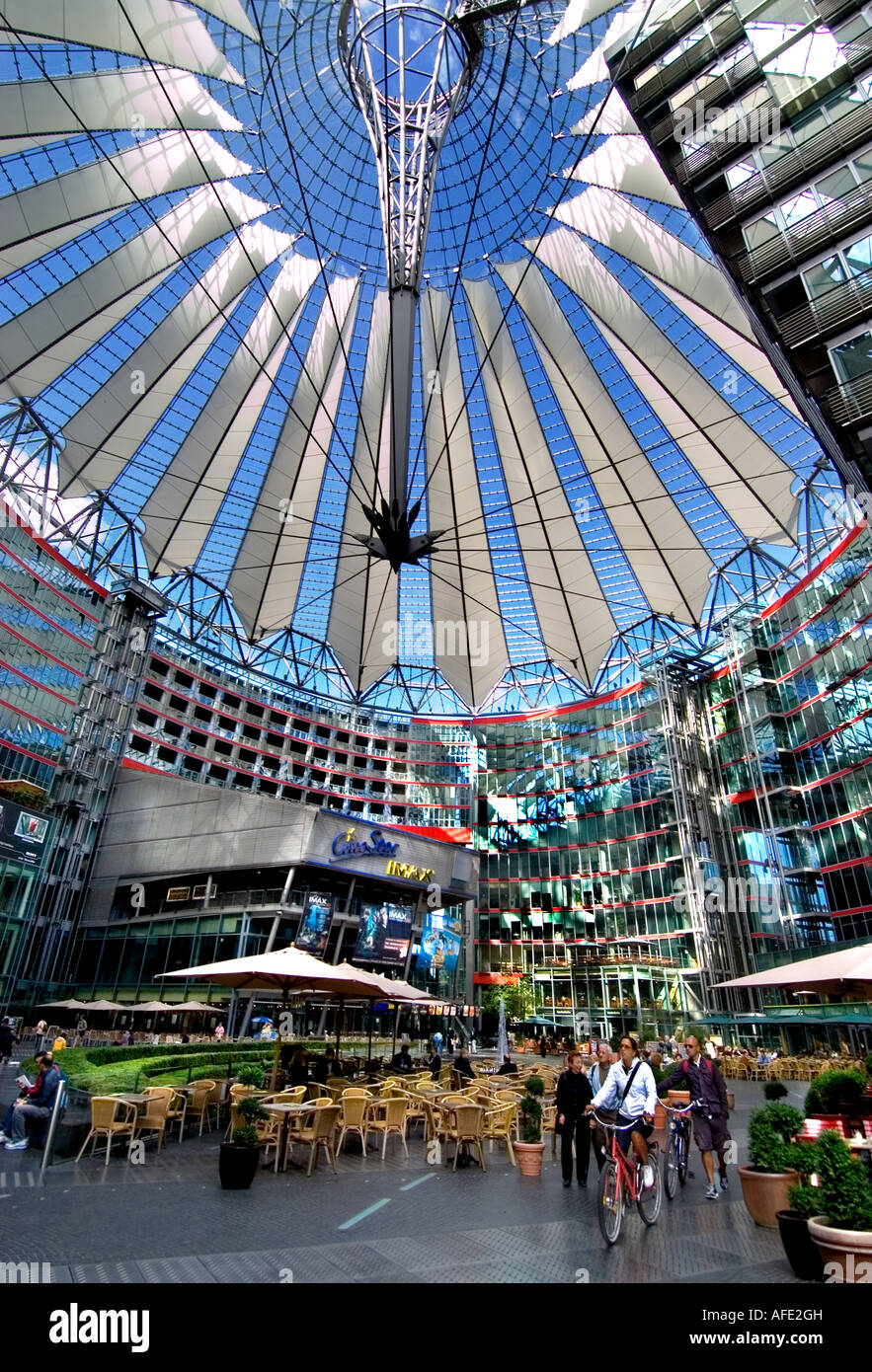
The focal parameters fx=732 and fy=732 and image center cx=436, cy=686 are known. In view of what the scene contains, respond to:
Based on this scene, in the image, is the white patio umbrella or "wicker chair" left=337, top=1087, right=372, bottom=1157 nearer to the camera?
"wicker chair" left=337, top=1087, right=372, bottom=1157

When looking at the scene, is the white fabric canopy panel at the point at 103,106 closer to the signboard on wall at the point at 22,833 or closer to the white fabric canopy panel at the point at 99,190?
the white fabric canopy panel at the point at 99,190

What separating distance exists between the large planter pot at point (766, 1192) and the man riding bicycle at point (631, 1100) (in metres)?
1.19

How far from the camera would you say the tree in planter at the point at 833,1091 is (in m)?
12.6

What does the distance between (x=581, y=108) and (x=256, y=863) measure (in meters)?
42.3

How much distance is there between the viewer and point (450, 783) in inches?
3255

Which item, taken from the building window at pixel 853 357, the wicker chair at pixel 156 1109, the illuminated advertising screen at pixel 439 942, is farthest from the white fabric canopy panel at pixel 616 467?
the wicker chair at pixel 156 1109

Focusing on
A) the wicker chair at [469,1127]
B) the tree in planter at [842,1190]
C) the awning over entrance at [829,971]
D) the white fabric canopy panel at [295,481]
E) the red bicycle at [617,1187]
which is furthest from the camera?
the white fabric canopy panel at [295,481]

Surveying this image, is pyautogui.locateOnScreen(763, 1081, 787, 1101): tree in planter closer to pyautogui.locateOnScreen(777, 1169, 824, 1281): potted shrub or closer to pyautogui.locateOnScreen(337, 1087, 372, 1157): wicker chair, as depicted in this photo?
pyautogui.locateOnScreen(337, 1087, 372, 1157): wicker chair

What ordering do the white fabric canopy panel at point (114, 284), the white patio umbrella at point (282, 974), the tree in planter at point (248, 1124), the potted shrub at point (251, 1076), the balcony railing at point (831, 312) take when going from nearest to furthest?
the tree in planter at point (248, 1124) < the potted shrub at point (251, 1076) < the white patio umbrella at point (282, 974) < the balcony railing at point (831, 312) < the white fabric canopy panel at point (114, 284)

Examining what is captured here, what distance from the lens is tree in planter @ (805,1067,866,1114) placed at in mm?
12578

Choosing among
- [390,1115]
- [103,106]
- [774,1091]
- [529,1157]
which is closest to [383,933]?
[390,1115]

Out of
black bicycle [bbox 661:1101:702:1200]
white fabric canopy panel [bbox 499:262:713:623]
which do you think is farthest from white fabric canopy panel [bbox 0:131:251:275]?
black bicycle [bbox 661:1101:702:1200]

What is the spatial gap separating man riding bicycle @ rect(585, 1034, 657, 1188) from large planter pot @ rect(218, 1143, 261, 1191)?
489 centimetres

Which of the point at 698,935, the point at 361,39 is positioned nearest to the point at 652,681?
the point at 698,935
